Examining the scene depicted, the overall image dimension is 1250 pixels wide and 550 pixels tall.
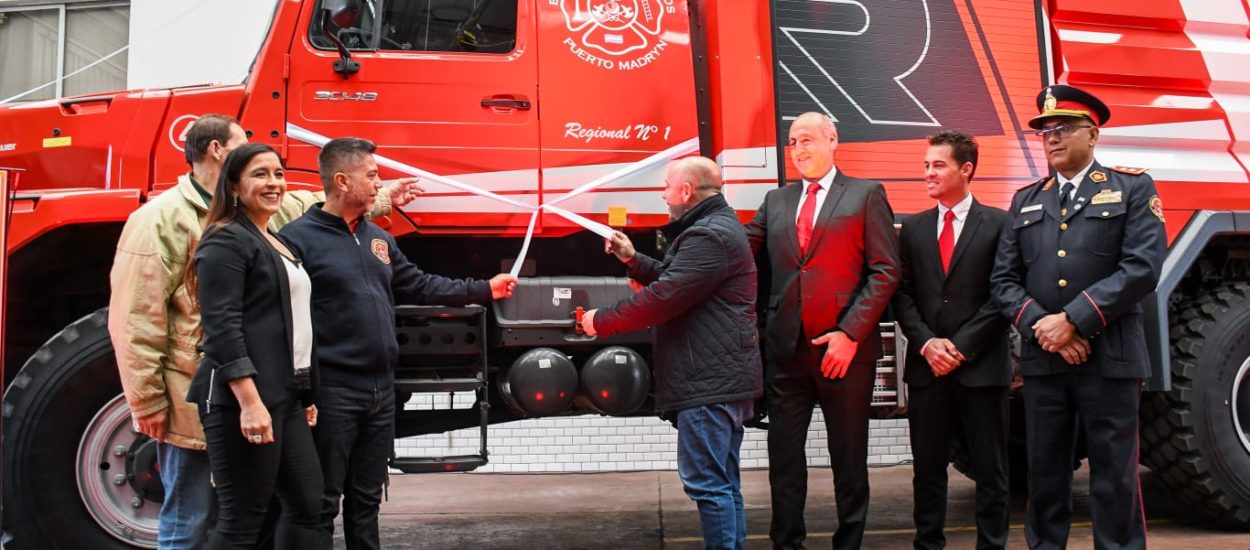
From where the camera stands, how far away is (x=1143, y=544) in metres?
4.12

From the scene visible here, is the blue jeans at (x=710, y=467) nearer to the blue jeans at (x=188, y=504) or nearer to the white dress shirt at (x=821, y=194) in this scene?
the white dress shirt at (x=821, y=194)

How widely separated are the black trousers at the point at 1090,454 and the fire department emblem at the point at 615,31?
2.26 meters

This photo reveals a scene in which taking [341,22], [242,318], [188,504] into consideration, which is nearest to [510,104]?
[341,22]

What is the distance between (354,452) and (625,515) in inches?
122

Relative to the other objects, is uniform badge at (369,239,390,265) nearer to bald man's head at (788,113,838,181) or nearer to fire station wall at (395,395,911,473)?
bald man's head at (788,113,838,181)

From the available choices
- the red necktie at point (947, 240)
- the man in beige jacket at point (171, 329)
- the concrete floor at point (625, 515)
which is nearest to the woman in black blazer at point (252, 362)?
the man in beige jacket at point (171, 329)

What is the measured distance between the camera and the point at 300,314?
336 cm

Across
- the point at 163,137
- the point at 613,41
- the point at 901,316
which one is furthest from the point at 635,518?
the point at 163,137

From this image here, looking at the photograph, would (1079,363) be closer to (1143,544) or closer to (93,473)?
(1143,544)

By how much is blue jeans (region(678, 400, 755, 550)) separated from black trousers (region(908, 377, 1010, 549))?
903 millimetres

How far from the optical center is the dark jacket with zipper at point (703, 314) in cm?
411

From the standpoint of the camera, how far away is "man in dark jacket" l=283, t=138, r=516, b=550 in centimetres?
369

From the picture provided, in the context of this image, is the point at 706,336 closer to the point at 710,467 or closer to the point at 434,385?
the point at 710,467

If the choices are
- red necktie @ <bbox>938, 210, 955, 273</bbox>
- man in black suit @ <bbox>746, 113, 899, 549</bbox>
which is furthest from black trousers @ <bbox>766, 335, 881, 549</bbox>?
red necktie @ <bbox>938, 210, 955, 273</bbox>
